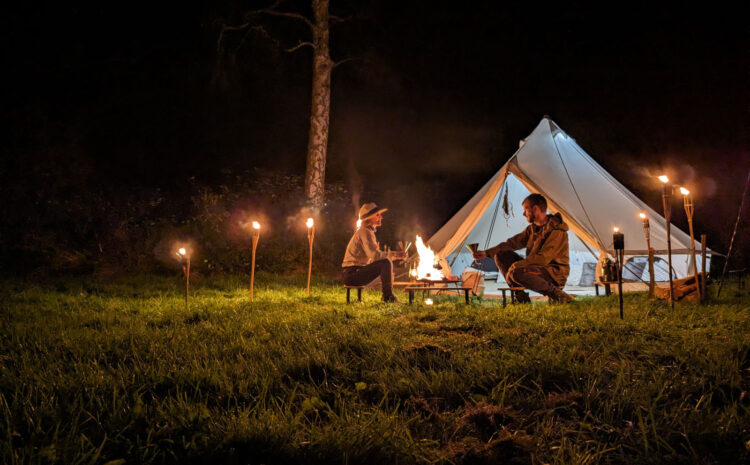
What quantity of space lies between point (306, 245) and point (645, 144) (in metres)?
11.1

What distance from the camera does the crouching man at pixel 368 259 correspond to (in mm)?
5379

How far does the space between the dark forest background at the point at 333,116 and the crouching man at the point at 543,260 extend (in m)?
4.74

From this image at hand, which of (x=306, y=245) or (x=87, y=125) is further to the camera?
(x=87, y=125)

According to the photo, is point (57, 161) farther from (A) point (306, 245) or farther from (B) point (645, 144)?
(B) point (645, 144)

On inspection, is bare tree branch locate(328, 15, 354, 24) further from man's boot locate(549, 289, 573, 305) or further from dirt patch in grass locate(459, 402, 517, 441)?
dirt patch in grass locate(459, 402, 517, 441)

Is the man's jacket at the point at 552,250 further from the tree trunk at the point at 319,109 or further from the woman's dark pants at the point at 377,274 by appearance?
the tree trunk at the point at 319,109

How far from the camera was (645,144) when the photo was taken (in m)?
14.7

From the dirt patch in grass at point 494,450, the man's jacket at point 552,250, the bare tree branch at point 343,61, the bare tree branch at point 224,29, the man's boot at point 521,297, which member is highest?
the bare tree branch at point 224,29

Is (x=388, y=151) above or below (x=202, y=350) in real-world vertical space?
→ above

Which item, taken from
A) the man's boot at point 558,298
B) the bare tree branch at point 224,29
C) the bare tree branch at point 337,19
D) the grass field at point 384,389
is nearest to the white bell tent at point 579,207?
the man's boot at point 558,298

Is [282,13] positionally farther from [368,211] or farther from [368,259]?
[368,259]

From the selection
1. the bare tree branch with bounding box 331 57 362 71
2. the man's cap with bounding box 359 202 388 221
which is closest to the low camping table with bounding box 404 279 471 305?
the man's cap with bounding box 359 202 388 221

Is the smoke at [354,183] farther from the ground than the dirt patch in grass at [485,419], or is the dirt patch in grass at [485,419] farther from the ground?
the smoke at [354,183]

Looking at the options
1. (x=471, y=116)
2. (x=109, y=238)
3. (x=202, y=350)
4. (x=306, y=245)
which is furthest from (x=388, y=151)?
(x=202, y=350)
